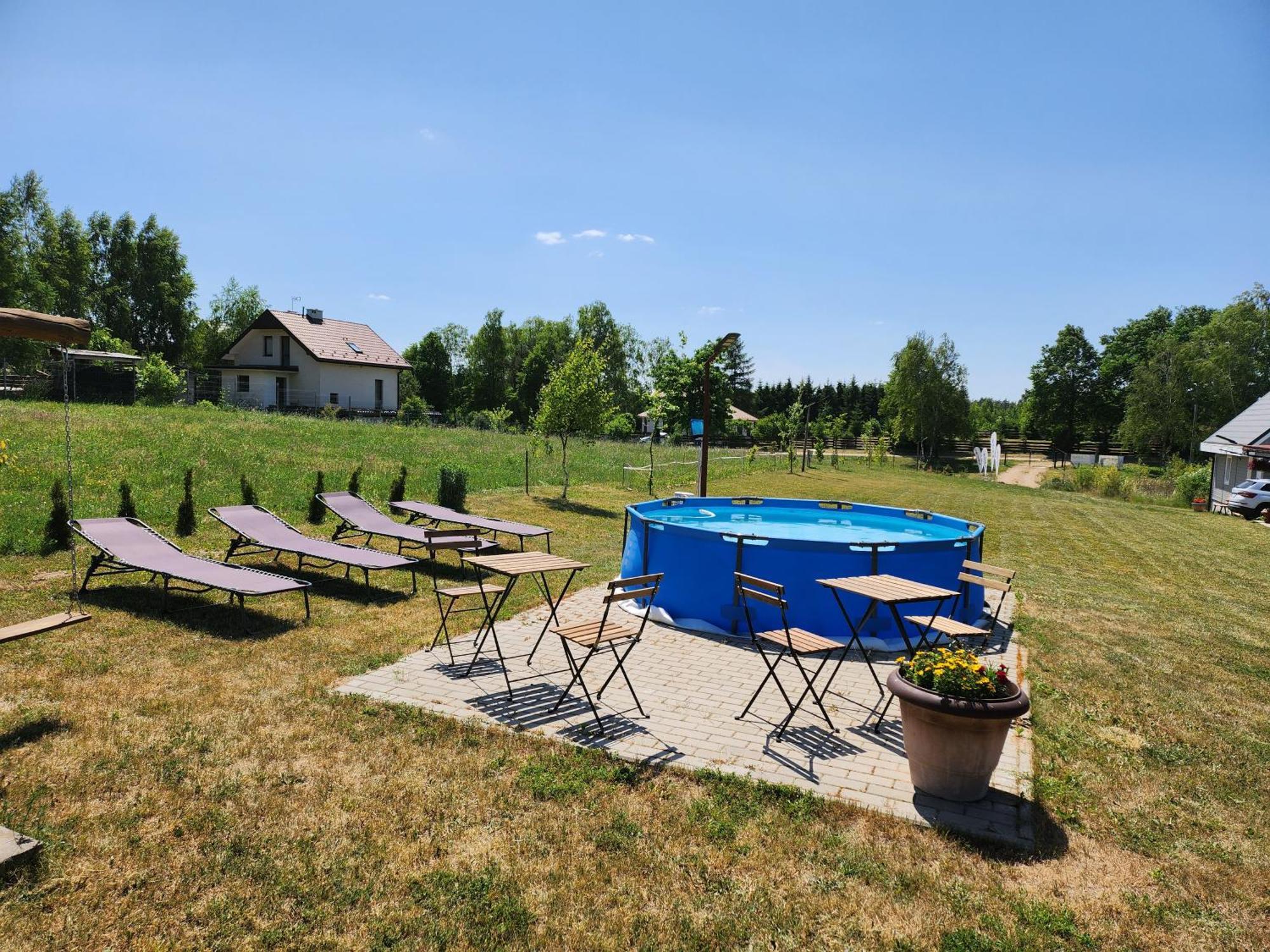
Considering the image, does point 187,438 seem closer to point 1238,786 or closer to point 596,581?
point 596,581

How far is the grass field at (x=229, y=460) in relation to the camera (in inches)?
482

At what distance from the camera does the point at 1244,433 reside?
2766 centimetres

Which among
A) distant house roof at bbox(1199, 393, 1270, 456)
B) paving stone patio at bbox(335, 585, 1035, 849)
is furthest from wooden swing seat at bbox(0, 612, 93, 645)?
distant house roof at bbox(1199, 393, 1270, 456)

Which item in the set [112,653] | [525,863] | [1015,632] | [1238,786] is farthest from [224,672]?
[1015,632]

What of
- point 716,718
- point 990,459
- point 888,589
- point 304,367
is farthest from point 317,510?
point 990,459

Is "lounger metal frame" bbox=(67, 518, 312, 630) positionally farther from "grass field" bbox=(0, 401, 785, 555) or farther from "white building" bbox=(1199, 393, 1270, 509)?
"white building" bbox=(1199, 393, 1270, 509)

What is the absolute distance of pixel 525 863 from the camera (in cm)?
356

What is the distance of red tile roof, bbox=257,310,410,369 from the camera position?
37219mm

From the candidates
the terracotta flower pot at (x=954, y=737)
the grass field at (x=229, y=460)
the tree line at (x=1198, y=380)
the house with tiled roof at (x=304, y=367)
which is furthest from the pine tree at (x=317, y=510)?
→ the tree line at (x=1198, y=380)

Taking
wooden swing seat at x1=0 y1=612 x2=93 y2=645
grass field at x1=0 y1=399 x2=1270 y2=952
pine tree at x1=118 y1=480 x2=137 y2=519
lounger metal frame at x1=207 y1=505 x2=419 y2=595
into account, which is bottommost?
grass field at x1=0 y1=399 x2=1270 y2=952

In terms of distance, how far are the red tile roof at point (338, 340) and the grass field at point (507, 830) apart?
3349 centimetres

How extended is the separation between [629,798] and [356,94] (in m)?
10.5

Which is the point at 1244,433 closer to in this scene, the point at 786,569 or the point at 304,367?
the point at 786,569

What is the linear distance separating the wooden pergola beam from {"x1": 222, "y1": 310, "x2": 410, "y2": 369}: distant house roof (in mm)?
33424
